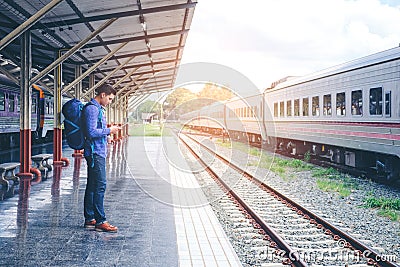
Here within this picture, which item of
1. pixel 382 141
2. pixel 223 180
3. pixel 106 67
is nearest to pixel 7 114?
pixel 106 67

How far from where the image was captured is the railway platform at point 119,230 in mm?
5180

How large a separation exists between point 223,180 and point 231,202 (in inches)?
133

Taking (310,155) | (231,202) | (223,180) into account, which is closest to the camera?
(231,202)

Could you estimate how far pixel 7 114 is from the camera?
69.8 ft

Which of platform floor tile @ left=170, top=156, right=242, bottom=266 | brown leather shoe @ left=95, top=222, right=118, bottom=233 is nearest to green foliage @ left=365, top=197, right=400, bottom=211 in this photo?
platform floor tile @ left=170, top=156, right=242, bottom=266

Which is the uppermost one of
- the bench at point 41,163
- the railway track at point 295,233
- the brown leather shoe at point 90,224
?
the bench at point 41,163

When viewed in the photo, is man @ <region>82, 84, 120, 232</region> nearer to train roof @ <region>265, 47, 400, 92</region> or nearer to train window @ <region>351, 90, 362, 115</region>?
train roof @ <region>265, 47, 400, 92</region>

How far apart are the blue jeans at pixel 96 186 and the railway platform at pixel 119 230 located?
28 cm

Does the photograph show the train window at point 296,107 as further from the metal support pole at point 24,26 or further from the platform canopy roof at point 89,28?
the metal support pole at point 24,26

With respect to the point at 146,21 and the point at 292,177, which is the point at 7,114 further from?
the point at 292,177

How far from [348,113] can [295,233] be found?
6.86 meters

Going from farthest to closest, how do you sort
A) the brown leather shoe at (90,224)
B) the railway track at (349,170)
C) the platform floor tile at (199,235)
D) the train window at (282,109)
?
the train window at (282,109) → the railway track at (349,170) → the brown leather shoe at (90,224) → the platform floor tile at (199,235)

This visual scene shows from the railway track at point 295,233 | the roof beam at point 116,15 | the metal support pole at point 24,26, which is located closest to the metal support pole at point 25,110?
the roof beam at point 116,15

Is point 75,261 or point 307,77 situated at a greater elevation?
point 307,77
